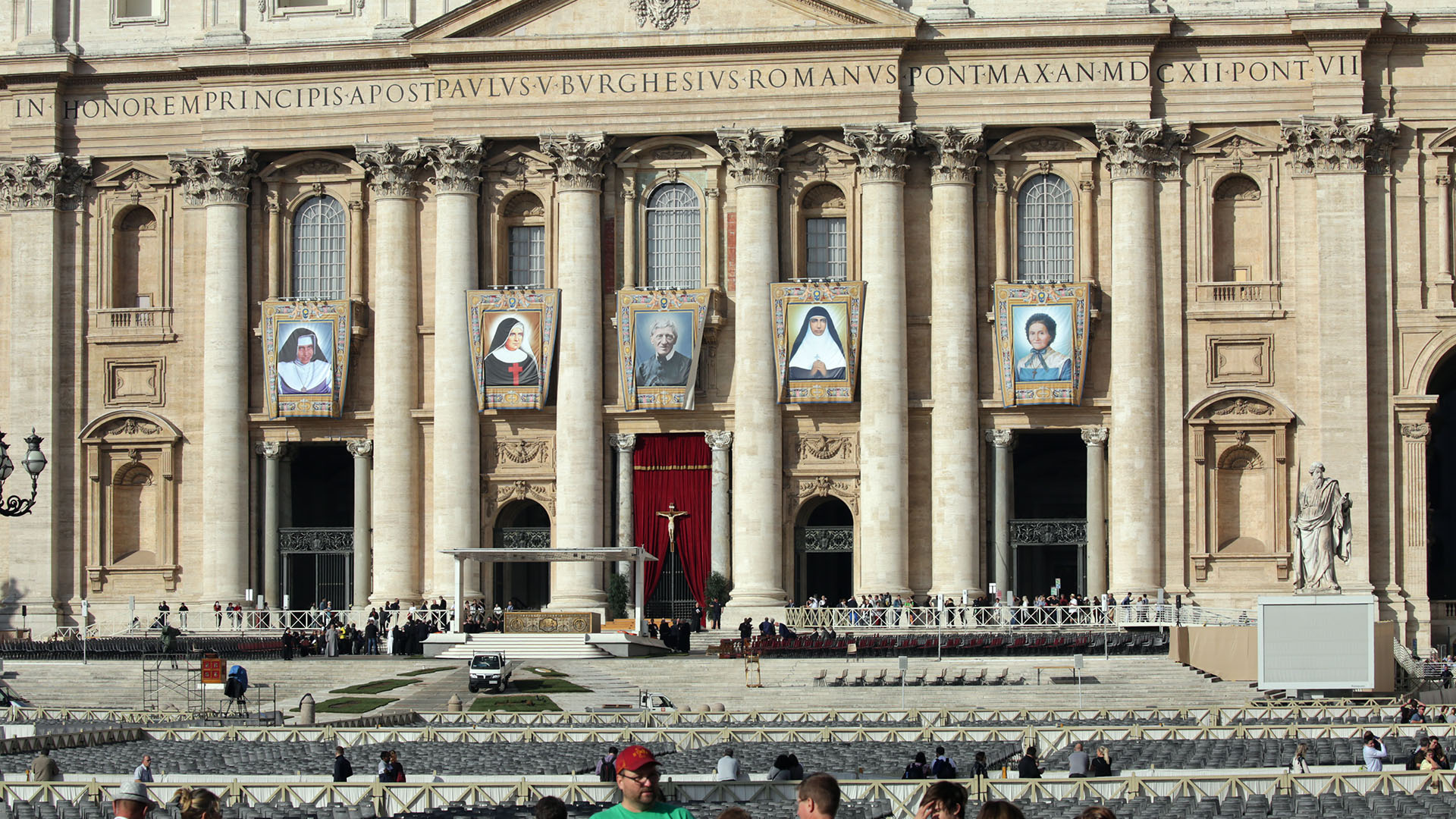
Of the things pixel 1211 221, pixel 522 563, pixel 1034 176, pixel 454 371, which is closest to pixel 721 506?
pixel 522 563

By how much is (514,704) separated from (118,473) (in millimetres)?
24855

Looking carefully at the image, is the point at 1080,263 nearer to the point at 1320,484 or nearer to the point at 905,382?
the point at 905,382

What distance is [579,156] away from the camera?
6153cm

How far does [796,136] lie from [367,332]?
44.5 feet

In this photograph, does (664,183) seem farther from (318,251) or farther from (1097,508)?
(1097,508)

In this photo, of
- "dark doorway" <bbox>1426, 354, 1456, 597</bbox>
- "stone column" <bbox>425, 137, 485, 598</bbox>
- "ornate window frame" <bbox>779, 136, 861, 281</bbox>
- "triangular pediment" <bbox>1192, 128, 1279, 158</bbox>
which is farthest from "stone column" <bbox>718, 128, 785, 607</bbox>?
"dark doorway" <bbox>1426, 354, 1456, 597</bbox>

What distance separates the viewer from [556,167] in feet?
204

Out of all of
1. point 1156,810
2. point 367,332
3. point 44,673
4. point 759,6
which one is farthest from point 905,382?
point 1156,810

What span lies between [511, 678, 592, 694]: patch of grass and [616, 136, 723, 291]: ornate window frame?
17.0 metres

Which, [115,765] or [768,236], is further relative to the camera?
[768,236]

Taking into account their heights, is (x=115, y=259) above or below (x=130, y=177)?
below

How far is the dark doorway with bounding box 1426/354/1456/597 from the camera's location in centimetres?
7038

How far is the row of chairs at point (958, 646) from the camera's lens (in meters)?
50.9

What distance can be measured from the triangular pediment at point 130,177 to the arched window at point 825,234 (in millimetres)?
18946
